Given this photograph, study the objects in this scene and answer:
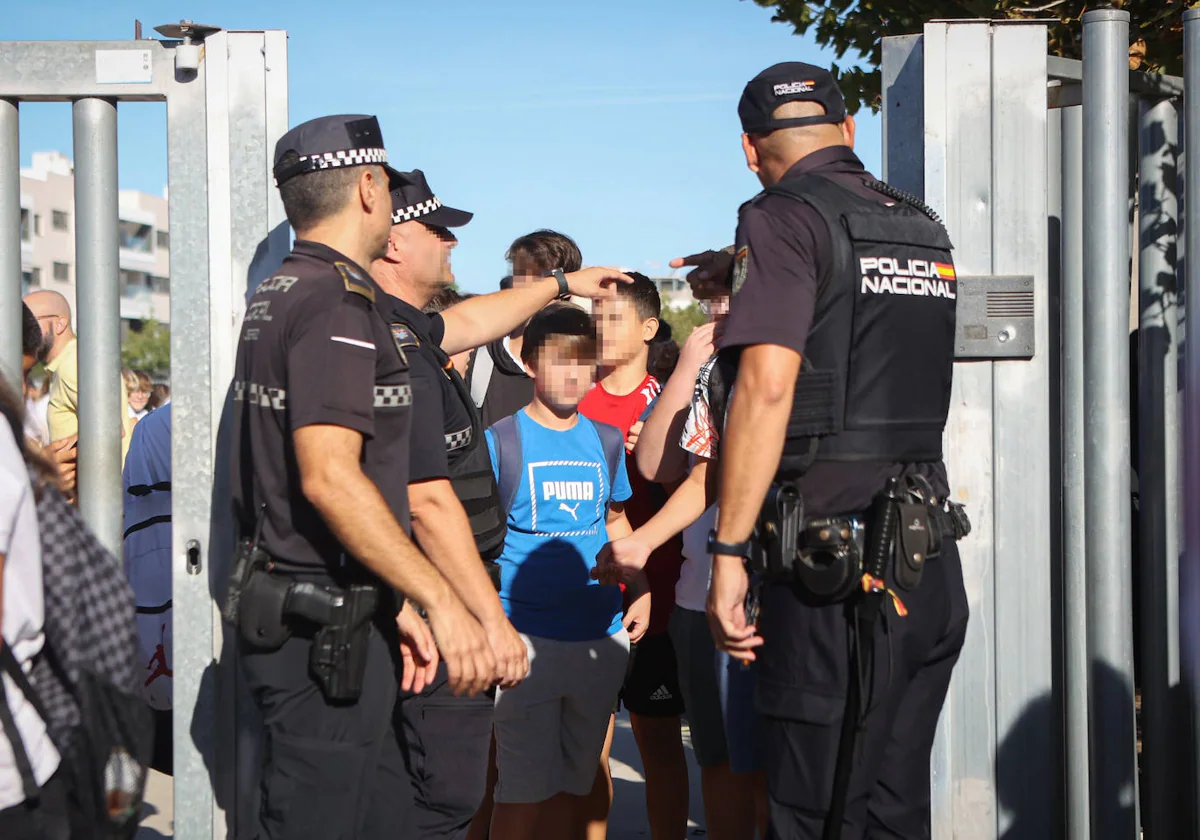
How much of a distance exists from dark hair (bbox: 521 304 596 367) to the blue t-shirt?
0.24m

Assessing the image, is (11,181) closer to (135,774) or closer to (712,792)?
(135,774)

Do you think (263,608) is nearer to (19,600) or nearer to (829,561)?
(19,600)

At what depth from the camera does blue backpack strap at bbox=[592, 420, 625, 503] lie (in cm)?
432

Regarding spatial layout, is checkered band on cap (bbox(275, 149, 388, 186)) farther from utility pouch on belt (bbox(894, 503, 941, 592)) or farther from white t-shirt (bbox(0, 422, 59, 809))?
utility pouch on belt (bbox(894, 503, 941, 592))

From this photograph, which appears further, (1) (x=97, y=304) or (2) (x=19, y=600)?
(1) (x=97, y=304)

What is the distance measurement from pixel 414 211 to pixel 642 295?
1.37 metres

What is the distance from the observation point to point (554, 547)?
4.11 meters

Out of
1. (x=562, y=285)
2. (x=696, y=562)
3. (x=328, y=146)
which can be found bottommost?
(x=696, y=562)

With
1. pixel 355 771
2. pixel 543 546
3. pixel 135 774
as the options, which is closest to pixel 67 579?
pixel 135 774

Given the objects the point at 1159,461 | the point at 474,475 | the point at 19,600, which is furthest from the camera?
the point at 1159,461

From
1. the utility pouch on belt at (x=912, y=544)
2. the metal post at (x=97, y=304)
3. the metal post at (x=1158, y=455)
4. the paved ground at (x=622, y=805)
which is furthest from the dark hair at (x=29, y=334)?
the metal post at (x=1158, y=455)

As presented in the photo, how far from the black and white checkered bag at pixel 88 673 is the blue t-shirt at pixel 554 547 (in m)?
1.99

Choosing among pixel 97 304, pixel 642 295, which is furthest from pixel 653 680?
pixel 97 304

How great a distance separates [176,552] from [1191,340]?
298cm
